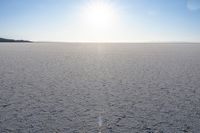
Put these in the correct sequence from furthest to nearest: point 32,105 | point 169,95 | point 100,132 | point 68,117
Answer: point 169,95, point 32,105, point 68,117, point 100,132

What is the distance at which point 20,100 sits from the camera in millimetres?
4805

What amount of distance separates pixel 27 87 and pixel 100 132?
3.52 meters

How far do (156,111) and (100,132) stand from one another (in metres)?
1.39

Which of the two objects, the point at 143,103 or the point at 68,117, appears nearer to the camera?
the point at 68,117

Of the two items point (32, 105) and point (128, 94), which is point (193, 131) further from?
point (32, 105)

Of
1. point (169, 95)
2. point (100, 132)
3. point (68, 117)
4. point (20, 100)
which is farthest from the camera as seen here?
point (169, 95)

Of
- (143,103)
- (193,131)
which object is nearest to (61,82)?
(143,103)

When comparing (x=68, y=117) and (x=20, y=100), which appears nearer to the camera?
(x=68, y=117)

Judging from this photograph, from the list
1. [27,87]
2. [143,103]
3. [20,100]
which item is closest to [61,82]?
[27,87]

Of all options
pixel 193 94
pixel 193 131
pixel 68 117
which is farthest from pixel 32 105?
pixel 193 94

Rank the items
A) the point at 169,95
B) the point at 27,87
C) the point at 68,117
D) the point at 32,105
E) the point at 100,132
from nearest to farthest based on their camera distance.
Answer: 1. the point at 100,132
2. the point at 68,117
3. the point at 32,105
4. the point at 169,95
5. the point at 27,87

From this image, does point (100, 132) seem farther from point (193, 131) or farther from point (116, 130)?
point (193, 131)

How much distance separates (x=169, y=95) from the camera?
530cm

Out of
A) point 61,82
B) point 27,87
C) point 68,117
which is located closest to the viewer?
point 68,117
